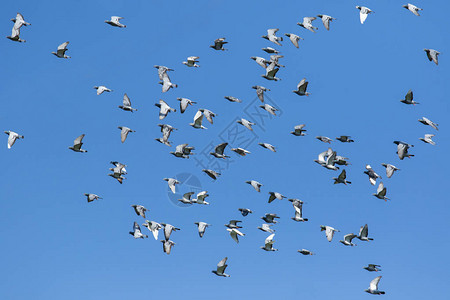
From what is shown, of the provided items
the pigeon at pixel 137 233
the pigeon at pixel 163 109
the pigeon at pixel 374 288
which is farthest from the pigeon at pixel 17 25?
the pigeon at pixel 374 288

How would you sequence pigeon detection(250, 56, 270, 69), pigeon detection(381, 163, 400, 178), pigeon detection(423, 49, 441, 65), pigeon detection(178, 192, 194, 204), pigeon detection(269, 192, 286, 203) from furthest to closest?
pigeon detection(250, 56, 270, 69) < pigeon detection(269, 192, 286, 203) < pigeon detection(178, 192, 194, 204) < pigeon detection(381, 163, 400, 178) < pigeon detection(423, 49, 441, 65)

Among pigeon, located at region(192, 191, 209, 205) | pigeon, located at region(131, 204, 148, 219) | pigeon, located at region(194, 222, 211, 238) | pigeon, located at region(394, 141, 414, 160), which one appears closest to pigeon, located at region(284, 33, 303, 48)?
pigeon, located at region(394, 141, 414, 160)

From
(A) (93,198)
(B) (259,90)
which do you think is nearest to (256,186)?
(B) (259,90)

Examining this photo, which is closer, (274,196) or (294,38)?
(294,38)

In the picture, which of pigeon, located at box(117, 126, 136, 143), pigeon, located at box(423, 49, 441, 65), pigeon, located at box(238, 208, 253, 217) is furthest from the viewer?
pigeon, located at box(238, 208, 253, 217)

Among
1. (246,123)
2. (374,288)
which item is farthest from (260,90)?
(374,288)

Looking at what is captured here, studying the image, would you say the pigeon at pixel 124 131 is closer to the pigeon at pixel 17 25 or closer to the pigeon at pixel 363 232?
the pigeon at pixel 17 25

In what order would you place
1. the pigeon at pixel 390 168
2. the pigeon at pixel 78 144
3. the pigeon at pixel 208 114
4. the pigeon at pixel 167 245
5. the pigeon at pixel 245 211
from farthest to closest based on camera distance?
the pigeon at pixel 245 211, the pigeon at pixel 78 144, the pigeon at pixel 167 245, the pigeon at pixel 208 114, the pigeon at pixel 390 168

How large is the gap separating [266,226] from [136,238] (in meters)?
13.1

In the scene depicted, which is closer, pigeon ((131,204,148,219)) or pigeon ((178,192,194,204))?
pigeon ((178,192,194,204))

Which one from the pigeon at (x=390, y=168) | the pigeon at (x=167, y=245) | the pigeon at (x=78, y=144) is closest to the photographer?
the pigeon at (x=390, y=168)

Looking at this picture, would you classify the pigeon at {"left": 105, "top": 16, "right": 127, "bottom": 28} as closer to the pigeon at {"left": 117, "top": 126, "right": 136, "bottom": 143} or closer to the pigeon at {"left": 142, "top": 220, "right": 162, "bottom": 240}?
the pigeon at {"left": 117, "top": 126, "right": 136, "bottom": 143}

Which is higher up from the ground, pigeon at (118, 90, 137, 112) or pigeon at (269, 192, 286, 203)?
pigeon at (118, 90, 137, 112)

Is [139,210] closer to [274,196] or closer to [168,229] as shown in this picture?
[168,229]
